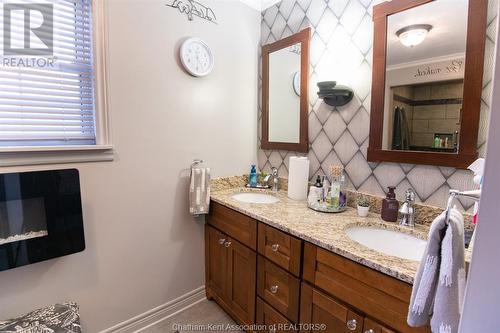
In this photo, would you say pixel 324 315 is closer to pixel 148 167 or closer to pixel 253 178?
pixel 253 178

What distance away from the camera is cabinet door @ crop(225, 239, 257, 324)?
155 cm

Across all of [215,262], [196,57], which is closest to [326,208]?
[215,262]

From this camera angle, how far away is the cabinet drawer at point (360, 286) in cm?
89

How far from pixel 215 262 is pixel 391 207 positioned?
128 cm

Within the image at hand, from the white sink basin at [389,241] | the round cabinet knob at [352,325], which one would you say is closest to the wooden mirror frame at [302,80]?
the white sink basin at [389,241]

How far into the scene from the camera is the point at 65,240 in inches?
51.9

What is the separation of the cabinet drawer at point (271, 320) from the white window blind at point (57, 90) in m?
1.40

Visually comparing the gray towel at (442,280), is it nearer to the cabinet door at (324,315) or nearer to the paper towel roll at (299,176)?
the cabinet door at (324,315)

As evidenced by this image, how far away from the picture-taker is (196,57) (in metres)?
1.79

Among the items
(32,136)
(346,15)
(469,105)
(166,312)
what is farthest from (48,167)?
(469,105)

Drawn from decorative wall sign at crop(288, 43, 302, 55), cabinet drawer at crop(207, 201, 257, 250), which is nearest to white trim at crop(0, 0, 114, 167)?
cabinet drawer at crop(207, 201, 257, 250)

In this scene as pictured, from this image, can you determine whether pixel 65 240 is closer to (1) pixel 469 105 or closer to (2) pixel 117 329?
(2) pixel 117 329

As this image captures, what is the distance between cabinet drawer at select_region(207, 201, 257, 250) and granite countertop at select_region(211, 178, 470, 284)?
0.17 ft

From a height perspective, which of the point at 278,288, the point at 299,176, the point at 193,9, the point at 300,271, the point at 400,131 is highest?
the point at 193,9
